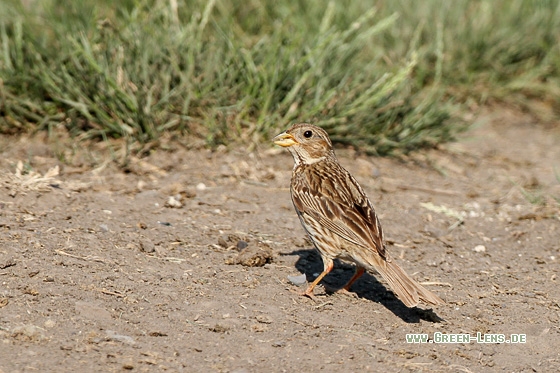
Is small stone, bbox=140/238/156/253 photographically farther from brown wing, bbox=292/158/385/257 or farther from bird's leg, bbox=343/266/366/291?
bird's leg, bbox=343/266/366/291

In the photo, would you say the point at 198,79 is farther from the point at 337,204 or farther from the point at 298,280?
the point at 298,280

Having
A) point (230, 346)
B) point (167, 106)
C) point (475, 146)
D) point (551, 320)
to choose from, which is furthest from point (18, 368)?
point (475, 146)

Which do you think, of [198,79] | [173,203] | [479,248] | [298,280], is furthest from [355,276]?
[198,79]

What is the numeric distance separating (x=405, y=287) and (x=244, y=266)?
1169 mm

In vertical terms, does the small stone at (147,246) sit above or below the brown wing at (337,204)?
below

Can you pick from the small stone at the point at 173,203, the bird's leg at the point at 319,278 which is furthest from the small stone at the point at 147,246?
the bird's leg at the point at 319,278

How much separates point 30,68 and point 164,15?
1.32 m

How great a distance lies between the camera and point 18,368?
4.06 m

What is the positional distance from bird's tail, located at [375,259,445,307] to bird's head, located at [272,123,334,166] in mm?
1232

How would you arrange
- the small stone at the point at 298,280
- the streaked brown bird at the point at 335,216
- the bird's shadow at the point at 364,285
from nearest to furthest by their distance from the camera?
the streaked brown bird at the point at 335,216 < the bird's shadow at the point at 364,285 < the small stone at the point at 298,280

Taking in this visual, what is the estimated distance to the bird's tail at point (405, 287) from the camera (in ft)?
16.0

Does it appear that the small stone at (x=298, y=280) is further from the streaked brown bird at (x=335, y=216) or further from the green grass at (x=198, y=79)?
the green grass at (x=198, y=79)

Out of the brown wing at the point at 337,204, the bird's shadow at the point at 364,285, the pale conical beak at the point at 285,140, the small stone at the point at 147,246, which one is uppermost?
the pale conical beak at the point at 285,140

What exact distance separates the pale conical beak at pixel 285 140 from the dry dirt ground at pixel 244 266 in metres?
0.70
